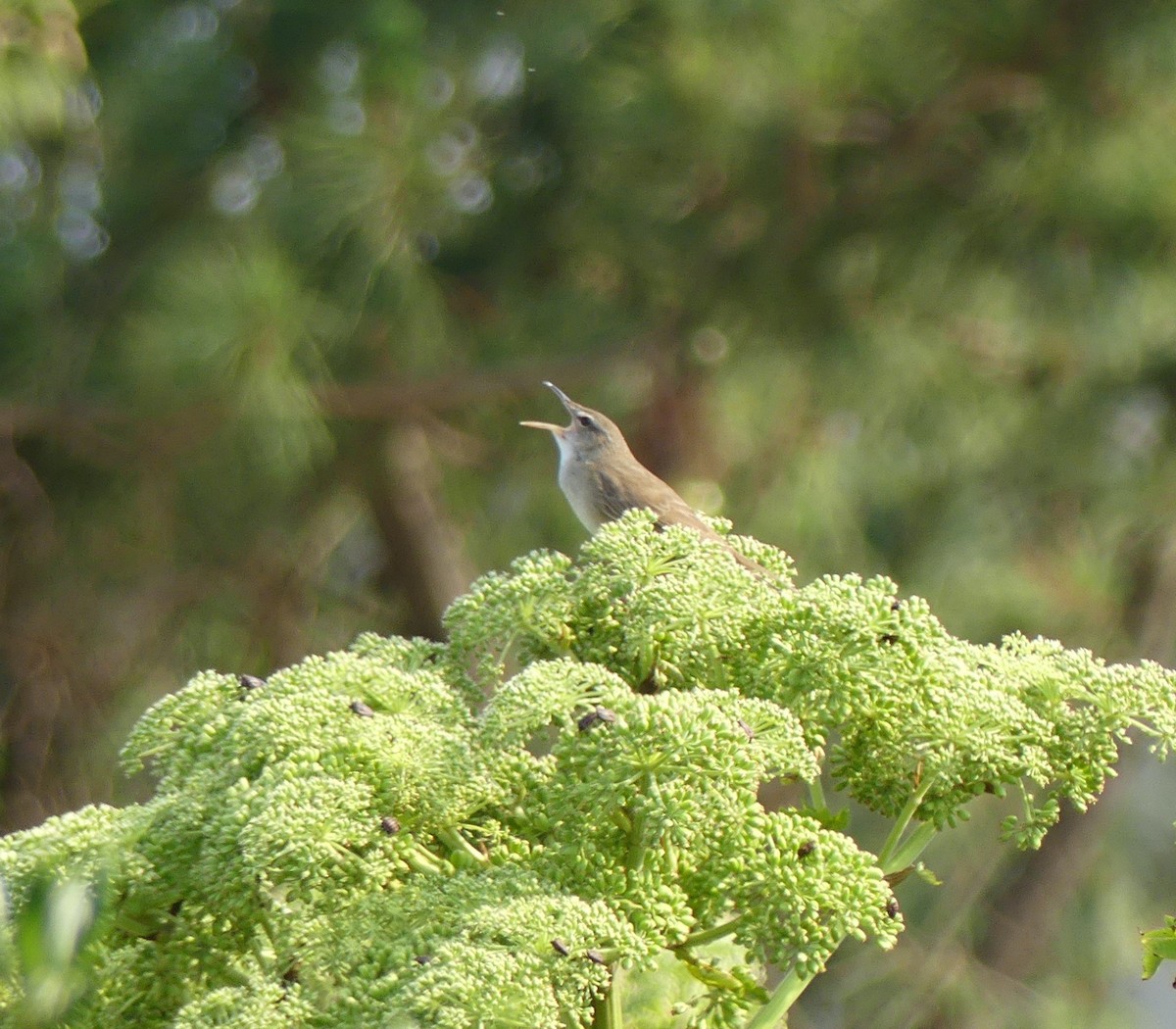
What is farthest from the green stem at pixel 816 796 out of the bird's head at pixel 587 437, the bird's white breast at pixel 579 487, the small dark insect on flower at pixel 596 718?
the bird's head at pixel 587 437

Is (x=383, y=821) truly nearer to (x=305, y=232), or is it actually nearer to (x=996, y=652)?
(x=996, y=652)

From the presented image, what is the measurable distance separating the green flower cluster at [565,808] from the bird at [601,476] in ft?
4.00

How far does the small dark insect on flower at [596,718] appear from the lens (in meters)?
0.86

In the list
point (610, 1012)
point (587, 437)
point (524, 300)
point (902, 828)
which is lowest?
point (610, 1012)

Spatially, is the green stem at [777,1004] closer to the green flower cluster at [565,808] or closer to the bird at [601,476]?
the green flower cluster at [565,808]

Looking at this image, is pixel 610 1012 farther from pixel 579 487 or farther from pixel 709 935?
pixel 579 487

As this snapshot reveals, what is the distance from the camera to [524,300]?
318 cm

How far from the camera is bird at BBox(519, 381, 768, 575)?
2.41 meters

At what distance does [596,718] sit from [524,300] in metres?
2.39

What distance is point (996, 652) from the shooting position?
996mm

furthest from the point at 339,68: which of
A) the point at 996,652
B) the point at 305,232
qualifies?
the point at 996,652

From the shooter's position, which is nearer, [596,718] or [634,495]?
[596,718]

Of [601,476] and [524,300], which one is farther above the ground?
[524,300]

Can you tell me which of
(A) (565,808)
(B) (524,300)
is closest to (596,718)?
(A) (565,808)
